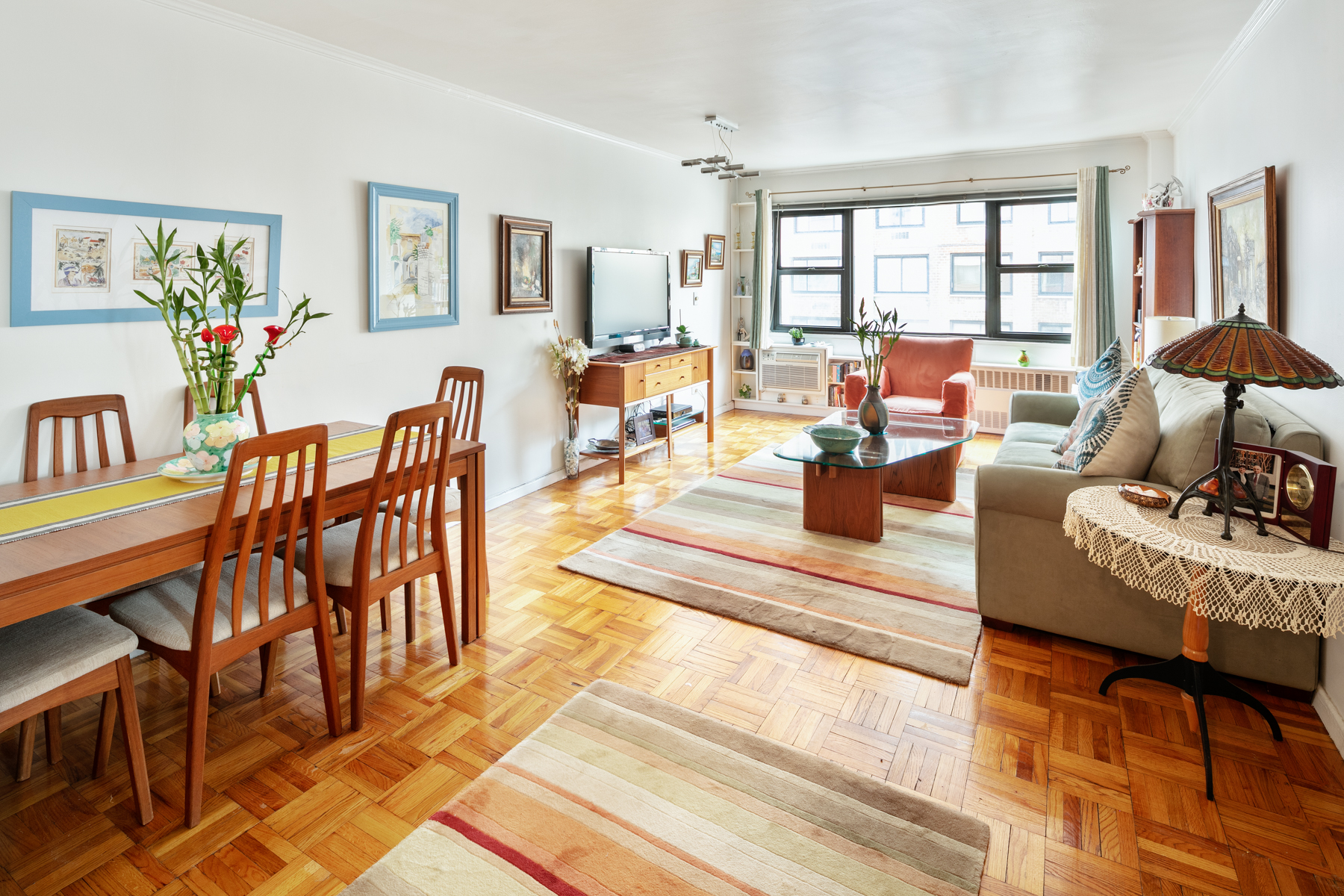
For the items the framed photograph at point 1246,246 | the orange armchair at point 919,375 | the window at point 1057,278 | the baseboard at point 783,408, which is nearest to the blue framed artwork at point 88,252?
the framed photograph at point 1246,246

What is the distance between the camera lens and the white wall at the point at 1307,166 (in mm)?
2203

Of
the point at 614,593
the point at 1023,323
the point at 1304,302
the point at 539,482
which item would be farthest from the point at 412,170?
the point at 1023,323

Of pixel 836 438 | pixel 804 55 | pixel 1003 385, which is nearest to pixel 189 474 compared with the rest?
pixel 836 438

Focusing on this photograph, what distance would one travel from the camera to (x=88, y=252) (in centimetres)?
253

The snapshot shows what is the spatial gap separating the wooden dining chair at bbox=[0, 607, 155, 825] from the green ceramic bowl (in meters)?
2.98

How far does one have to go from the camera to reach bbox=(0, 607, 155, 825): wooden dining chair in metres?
1.61

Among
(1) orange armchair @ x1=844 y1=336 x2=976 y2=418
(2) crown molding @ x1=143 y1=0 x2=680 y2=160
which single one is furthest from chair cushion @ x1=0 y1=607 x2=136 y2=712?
(1) orange armchair @ x1=844 y1=336 x2=976 y2=418

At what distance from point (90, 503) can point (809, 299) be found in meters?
6.43

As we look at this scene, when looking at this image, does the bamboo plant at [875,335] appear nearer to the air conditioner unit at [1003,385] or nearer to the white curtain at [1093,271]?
the air conditioner unit at [1003,385]

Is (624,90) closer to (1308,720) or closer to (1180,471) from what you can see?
(1180,471)

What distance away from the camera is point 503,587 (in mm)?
3254

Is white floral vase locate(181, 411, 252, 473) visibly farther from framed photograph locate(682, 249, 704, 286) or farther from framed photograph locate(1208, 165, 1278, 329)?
framed photograph locate(682, 249, 704, 286)

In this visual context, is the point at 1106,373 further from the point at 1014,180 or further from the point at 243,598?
the point at 243,598

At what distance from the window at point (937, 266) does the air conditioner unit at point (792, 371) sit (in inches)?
13.5
